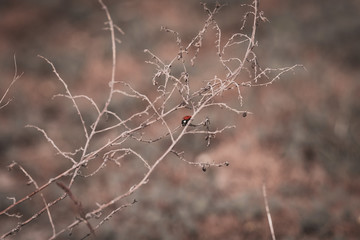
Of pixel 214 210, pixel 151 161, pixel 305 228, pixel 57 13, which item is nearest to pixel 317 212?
pixel 305 228

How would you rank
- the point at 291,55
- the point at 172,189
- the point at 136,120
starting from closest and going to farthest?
the point at 172,189 → the point at 136,120 → the point at 291,55

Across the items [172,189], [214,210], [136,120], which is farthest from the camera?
[136,120]

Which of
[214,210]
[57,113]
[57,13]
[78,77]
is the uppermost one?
[57,13]

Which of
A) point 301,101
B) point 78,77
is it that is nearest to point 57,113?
point 78,77

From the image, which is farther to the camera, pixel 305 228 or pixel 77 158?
pixel 77 158

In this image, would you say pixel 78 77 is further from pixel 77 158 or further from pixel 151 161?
pixel 151 161

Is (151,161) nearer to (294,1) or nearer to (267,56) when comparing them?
(267,56)

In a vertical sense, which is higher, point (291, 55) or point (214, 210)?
point (291, 55)
